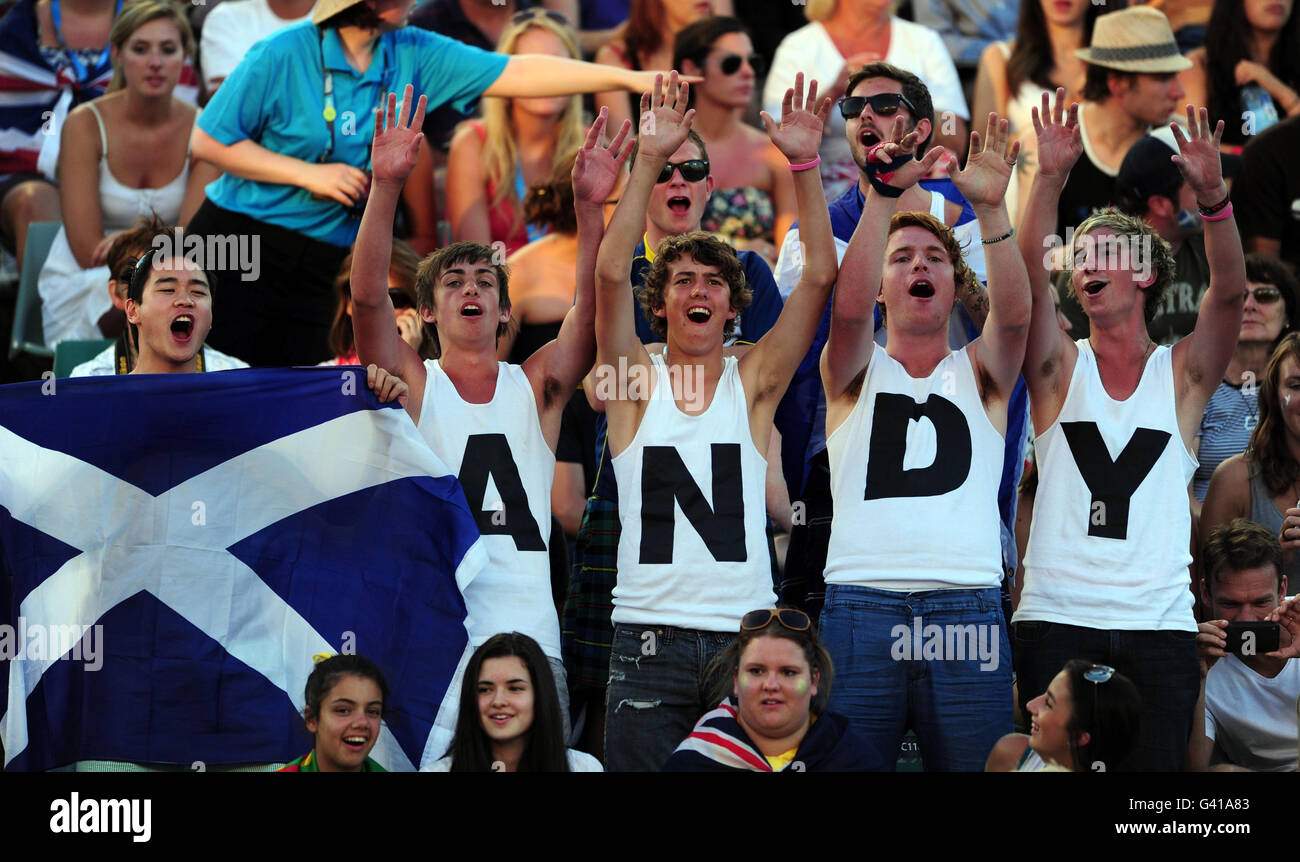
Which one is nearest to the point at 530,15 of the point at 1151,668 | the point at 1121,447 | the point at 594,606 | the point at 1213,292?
the point at 594,606

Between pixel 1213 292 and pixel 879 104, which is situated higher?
pixel 879 104

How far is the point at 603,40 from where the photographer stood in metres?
9.45

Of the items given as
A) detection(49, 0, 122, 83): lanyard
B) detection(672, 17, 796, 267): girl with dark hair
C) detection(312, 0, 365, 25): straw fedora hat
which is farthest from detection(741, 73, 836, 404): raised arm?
detection(49, 0, 122, 83): lanyard

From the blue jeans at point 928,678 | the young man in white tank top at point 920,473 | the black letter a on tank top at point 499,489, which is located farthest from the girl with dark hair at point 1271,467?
the black letter a on tank top at point 499,489

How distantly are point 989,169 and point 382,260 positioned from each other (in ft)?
6.61

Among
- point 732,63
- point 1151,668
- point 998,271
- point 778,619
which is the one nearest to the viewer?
point 778,619

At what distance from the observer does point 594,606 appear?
20.8 ft

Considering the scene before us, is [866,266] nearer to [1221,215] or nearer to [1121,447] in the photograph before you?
[1121,447]
